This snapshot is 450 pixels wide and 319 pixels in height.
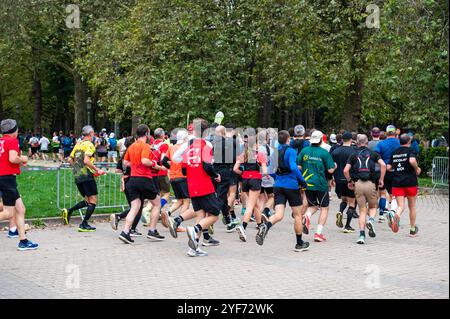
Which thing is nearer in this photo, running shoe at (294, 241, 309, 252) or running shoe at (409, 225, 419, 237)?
running shoe at (294, 241, 309, 252)

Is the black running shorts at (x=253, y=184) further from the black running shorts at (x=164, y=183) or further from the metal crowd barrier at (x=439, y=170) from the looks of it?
the metal crowd barrier at (x=439, y=170)

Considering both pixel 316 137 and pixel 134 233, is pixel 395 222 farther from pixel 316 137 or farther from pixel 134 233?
pixel 134 233

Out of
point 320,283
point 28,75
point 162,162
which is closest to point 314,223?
point 162,162

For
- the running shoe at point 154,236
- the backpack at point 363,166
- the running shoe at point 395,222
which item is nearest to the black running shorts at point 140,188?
the running shoe at point 154,236

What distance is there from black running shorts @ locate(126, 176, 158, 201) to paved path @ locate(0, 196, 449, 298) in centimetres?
82

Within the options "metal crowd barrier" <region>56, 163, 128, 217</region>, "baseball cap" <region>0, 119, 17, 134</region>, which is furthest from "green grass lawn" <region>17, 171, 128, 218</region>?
"baseball cap" <region>0, 119, 17, 134</region>

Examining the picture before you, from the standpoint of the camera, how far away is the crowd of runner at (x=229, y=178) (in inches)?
425

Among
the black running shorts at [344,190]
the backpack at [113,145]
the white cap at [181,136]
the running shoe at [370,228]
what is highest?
the white cap at [181,136]

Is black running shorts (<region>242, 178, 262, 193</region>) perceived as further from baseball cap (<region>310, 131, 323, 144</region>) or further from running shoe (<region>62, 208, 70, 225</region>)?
running shoe (<region>62, 208, 70, 225</region>)

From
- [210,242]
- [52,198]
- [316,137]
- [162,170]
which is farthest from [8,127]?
[52,198]

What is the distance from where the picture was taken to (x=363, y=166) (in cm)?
1200

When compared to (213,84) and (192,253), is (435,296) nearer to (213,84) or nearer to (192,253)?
(192,253)

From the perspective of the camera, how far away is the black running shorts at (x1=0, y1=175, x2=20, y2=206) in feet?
35.4

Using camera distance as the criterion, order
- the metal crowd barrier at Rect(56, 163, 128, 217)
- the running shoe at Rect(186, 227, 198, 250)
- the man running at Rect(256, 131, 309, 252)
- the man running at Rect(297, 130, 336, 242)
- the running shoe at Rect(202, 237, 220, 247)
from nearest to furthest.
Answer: the running shoe at Rect(186, 227, 198, 250) < the man running at Rect(256, 131, 309, 252) < the running shoe at Rect(202, 237, 220, 247) < the man running at Rect(297, 130, 336, 242) < the metal crowd barrier at Rect(56, 163, 128, 217)
